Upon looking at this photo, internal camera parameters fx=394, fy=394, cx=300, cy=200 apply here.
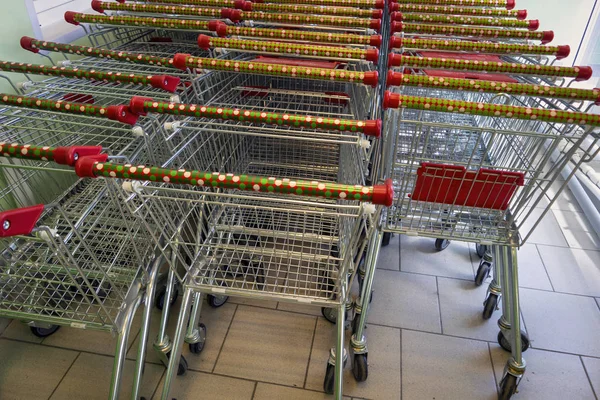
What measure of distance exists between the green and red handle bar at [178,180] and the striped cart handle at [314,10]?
49.6 inches

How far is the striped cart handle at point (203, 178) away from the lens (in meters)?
0.86

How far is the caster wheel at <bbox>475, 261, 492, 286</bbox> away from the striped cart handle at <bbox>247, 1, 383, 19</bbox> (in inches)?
49.5

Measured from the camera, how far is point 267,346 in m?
1.57

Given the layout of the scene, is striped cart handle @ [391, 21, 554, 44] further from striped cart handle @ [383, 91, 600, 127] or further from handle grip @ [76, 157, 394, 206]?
handle grip @ [76, 157, 394, 206]

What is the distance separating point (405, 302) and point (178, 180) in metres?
1.25

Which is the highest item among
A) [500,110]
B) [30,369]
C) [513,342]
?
[500,110]

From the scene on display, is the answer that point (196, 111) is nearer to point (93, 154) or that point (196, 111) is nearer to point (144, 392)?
point (93, 154)

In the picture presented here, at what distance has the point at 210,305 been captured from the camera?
171 cm

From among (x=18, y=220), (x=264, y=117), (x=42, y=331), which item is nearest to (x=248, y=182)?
(x=264, y=117)

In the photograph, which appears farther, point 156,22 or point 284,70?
point 156,22

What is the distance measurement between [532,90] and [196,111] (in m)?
1.00

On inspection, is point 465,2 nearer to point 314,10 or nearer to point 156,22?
point 314,10

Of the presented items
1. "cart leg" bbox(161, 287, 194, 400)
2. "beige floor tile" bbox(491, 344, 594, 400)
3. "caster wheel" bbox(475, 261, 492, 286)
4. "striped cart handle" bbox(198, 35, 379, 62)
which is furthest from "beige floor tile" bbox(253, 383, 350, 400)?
"striped cart handle" bbox(198, 35, 379, 62)

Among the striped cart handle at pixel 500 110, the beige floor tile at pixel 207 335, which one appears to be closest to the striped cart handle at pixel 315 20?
the striped cart handle at pixel 500 110
